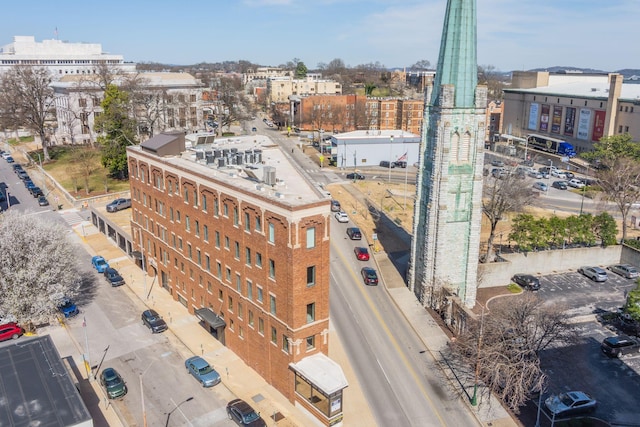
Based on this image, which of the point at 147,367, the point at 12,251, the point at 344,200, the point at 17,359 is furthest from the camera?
the point at 344,200

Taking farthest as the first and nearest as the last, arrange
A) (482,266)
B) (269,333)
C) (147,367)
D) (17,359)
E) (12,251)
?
(482,266)
(12,251)
(147,367)
(269,333)
(17,359)

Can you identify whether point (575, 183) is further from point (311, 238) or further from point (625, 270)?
point (311, 238)

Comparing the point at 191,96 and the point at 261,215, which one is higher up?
the point at 191,96

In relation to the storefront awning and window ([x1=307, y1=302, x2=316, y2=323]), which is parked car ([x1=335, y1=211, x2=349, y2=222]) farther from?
window ([x1=307, y1=302, x2=316, y2=323])

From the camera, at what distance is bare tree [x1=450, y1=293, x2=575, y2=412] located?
36406 millimetres

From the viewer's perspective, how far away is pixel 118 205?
76.9 meters

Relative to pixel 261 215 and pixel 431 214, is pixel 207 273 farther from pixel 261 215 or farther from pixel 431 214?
pixel 431 214

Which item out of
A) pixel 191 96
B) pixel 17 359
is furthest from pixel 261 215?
pixel 191 96

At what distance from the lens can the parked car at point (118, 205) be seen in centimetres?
7631

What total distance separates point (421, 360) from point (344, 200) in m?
44.4

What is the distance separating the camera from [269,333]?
39406mm

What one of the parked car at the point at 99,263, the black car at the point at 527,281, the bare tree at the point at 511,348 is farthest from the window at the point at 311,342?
the parked car at the point at 99,263

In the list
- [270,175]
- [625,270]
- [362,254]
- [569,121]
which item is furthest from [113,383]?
[569,121]

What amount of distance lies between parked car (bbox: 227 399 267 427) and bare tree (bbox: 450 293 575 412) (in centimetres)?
1615
